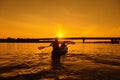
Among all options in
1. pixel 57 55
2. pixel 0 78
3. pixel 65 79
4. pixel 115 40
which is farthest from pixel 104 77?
pixel 115 40

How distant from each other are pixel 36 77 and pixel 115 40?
181558 millimetres

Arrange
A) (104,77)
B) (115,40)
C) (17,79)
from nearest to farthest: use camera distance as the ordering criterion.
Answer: (17,79)
(104,77)
(115,40)

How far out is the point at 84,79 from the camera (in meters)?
17.0

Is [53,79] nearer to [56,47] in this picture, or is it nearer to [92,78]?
[92,78]

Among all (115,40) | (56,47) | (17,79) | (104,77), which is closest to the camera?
(17,79)

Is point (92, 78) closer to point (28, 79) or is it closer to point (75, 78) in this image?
point (75, 78)

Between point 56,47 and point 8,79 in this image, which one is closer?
point 8,79

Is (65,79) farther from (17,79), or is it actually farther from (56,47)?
(56,47)

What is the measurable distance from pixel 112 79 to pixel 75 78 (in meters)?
3.60

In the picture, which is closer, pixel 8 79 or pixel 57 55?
pixel 8 79

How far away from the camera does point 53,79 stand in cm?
1678

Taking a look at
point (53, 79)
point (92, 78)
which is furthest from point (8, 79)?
point (92, 78)

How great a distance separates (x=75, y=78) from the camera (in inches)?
679

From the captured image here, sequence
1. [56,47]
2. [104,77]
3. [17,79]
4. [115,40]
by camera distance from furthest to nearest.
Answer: [115,40], [56,47], [104,77], [17,79]
